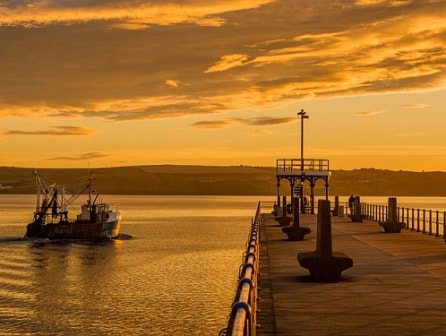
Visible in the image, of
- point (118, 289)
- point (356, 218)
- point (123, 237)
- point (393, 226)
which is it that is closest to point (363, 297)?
point (393, 226)

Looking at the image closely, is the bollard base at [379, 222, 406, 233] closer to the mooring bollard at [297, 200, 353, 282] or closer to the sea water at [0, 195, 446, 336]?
the sea water at [0, 195, 446, 336]

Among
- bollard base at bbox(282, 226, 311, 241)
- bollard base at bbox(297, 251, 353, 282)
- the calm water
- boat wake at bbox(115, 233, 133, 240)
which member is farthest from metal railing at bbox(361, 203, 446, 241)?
boat wake at bbox(115, 233, 133, 240)

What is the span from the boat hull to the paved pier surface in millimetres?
78064

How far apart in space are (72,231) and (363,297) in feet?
304

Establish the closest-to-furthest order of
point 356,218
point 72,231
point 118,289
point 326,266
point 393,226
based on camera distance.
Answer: point 326,266
point 393,226
point 118,289
point 356,218
point 72,231

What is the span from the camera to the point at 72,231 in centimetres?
10669

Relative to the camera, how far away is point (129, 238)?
10794 centimetres

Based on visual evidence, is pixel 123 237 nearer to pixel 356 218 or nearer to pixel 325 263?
pixel 356 218

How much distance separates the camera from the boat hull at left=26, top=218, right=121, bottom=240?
10550 centimetres

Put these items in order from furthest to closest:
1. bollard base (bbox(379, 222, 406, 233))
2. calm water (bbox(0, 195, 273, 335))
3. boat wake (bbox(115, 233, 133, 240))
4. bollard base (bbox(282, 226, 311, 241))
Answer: boat wake (bbox(115, 233, 133, 240)), bollard base (bbox(379, 222, 406, 233)), bollard base (bbox(282, 226, 311, 241)), calm water (bbox(0, 195, 273, 335))

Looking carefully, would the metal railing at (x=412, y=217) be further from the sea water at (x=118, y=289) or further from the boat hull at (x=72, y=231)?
the boat hull at (x=72, y=231)

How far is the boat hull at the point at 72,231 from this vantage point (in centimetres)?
10550

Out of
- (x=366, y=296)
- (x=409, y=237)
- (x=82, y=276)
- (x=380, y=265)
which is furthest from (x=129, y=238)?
(x=366, y=296)

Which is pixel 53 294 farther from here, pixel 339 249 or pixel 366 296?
pixel 366 296
